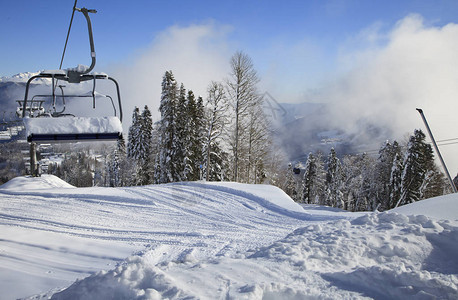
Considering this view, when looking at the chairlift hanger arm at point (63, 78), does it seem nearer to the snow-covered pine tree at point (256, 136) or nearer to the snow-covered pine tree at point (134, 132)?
the snow-covered pine tree at point (256, 136)

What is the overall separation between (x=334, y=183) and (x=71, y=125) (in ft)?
136

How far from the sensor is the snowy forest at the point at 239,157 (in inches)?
833

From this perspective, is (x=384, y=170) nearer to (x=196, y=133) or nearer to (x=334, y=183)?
(x=334, y=183)

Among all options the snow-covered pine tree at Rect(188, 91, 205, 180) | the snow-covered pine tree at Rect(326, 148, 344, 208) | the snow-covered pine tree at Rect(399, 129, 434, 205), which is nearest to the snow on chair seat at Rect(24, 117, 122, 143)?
the snow-covered pine tree at Rect(188, 91, 205, 180)

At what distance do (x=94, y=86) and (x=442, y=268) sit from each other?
7.19m

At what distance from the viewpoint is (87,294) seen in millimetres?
3238

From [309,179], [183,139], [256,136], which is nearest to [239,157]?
[256,136]

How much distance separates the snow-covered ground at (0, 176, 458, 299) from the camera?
11.4 ft

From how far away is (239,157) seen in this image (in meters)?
22.1

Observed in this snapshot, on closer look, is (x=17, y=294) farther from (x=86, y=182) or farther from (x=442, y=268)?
(x=86, y=182)

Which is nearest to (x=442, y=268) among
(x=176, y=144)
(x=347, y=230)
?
(x=347, y=230)

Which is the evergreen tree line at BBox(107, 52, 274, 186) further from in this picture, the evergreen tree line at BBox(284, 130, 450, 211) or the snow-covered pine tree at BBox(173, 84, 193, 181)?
the evergreen tree line at BBox(284, 130, 450, 211)

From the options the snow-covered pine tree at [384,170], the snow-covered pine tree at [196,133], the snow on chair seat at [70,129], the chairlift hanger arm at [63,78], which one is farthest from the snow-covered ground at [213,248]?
the snow-covered pine tree at [384,170]

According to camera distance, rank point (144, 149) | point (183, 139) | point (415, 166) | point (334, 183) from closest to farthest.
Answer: point (183, 139) < point (415, 166) < point (144, 149) < point (334, 183)
